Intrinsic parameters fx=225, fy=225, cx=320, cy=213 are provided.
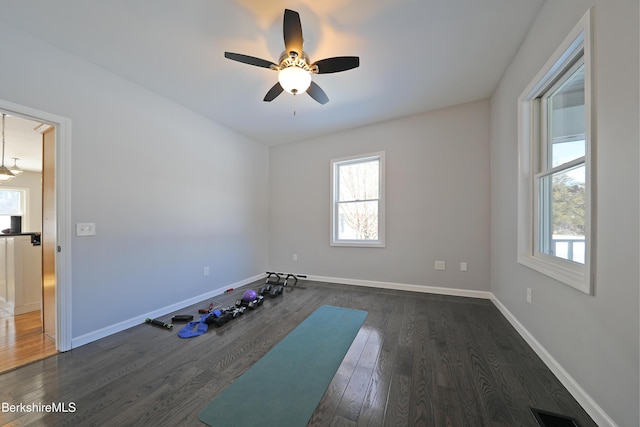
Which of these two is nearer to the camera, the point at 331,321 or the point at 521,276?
the point at 521,276

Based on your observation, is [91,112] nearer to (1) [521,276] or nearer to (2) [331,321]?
(2) [331,321]

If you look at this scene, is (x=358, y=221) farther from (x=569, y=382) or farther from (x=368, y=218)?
(x=569, y=382)

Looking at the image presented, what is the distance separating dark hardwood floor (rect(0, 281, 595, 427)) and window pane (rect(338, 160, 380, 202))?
211cm

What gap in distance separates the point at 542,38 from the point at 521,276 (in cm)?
206

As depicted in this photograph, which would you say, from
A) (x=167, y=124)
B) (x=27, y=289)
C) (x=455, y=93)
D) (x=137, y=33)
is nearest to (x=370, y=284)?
(x=455, y=93)

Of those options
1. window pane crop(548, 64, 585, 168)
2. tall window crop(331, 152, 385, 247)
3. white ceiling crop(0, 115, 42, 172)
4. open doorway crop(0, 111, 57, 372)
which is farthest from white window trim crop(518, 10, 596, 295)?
white ceiling crop(0, 115, 42, 172)

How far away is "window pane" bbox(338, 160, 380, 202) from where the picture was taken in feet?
12.9

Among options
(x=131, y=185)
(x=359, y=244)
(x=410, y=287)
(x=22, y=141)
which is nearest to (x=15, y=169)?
(x=22, y=141)

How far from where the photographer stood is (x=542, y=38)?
1.79 metres

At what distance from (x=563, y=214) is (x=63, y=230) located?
4.23 metres

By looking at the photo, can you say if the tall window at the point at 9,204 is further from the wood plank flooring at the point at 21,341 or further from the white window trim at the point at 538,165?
the white window trim at the point at 538,165

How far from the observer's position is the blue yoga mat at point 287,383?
130cm

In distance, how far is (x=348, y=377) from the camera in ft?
5.32

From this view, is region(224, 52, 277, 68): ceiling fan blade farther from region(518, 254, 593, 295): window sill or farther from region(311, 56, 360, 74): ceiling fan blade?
region(518, 254, 593, 295): window sill
